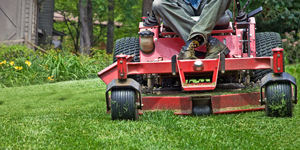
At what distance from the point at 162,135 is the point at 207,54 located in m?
1.37

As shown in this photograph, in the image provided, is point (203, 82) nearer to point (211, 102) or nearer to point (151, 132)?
point (211, 102)

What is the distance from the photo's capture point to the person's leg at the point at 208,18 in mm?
3686

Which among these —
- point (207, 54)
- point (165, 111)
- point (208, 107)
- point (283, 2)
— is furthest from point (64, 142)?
point (283, 2)

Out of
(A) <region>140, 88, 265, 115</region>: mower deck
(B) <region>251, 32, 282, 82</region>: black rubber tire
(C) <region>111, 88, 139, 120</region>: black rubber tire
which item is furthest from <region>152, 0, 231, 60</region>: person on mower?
(C) <region>111, 88, 139, 120</region>: black rubber tire

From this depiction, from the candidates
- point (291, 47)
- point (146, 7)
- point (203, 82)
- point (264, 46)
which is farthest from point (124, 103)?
point (291, 47)

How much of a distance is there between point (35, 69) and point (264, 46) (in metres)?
5.98

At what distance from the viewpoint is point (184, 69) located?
3420 millimetres

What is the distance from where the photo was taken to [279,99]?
316cm

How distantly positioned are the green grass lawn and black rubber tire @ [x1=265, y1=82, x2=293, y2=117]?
0.07 meters

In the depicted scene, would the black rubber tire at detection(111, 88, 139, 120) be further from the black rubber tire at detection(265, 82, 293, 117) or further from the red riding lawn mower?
the black rubber tire at detection(265, 82, 293, 117)

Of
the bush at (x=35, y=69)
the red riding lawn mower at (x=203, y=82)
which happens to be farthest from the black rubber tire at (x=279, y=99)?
the bush at (x=35, y=69)

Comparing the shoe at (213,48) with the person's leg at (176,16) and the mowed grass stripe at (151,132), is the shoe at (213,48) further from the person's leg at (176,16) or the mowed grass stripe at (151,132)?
the mowed grass stripe at (151,132)

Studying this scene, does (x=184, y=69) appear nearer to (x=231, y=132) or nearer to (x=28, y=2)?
(x=231, y=132)

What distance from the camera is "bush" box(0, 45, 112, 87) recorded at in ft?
27.6
